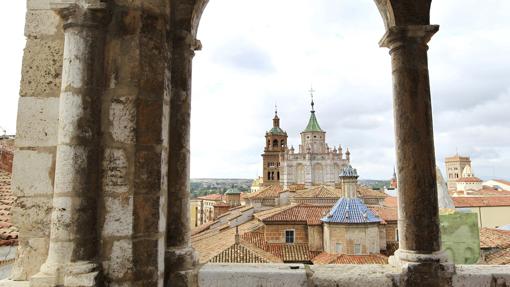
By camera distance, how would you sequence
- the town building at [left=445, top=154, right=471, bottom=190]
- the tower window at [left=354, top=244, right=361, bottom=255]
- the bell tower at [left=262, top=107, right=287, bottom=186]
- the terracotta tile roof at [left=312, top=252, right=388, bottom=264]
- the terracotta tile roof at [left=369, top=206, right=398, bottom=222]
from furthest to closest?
the town building at [left=445, top=154, right=471, bottom=190], the bell tower at [left=262, top=107, right=287, bottom=186], the terracotta tile roof at [left=369, top=206, right=398, bottom=222], the tower window at [left=354, top=244, right=361, bottom=255], the terracotta tile roof at [left=312, top=252, right=388, bottom=264]

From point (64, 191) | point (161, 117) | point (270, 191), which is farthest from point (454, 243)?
point (270, 191)

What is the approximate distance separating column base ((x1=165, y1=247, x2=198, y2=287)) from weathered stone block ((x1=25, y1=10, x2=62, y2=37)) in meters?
1.94

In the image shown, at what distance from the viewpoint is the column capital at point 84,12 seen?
251 centimetres

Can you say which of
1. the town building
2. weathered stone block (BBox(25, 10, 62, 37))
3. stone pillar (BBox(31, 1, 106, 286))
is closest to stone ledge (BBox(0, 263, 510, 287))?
stone pillar (BBox(31, 1, 106, 286))

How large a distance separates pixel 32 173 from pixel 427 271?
3.10 metres

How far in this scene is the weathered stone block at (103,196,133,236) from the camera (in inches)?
93.5

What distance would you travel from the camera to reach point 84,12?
251cm

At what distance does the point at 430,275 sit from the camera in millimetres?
2820

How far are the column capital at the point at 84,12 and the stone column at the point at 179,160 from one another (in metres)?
0.63

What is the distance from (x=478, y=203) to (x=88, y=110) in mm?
47396

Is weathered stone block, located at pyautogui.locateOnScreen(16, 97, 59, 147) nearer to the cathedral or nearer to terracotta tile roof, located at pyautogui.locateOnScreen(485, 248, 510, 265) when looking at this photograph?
terracotta tile roof, located at pyautogui.locateOnScreen(485, 248, 510, 265)

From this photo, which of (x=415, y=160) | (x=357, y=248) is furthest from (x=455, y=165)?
(x=415, y=160)

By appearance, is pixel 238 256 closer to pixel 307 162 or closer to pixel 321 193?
pixel 321 193

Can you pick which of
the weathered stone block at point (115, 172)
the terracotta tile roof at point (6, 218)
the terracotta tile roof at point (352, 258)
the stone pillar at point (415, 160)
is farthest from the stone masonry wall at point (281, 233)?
the weathered stone block at point (115, 172)
